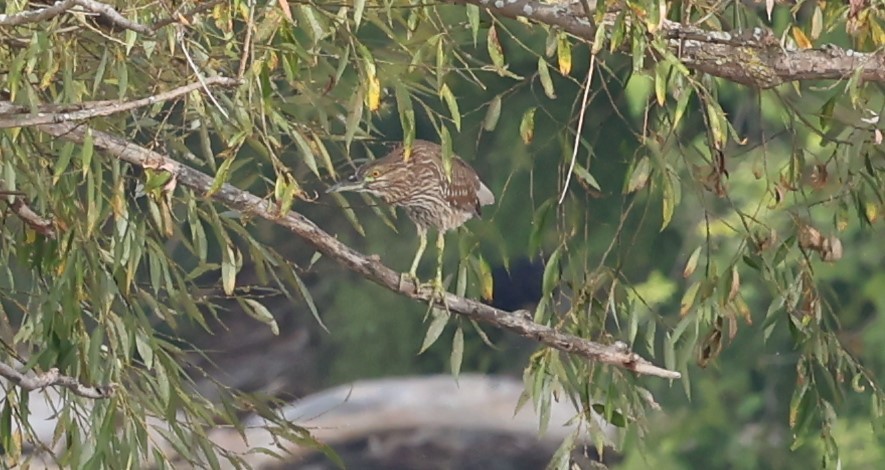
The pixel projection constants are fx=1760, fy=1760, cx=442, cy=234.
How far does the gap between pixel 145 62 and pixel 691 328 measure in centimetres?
105

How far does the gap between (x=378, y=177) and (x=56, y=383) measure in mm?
1367

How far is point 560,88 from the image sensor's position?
808cm

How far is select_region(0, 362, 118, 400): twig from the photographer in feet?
8.70

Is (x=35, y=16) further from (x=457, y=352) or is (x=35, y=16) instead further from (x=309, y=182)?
(x=457, y=352)

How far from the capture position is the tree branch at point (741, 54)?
265 centimetres

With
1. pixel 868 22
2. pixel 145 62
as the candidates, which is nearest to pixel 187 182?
pixel 145 62

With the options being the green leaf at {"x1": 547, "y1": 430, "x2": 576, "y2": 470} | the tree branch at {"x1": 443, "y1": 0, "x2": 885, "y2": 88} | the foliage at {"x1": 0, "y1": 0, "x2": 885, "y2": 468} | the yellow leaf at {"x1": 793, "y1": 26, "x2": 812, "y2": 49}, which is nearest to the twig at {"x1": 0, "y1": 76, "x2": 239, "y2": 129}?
the foliage at {"x1": 0, "y1": 0, "x2": 885, "y2": 468}

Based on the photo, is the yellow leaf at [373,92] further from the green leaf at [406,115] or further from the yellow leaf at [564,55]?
the yellow leaf at [564,55]

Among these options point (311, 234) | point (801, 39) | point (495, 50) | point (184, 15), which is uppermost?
point (184, 15)

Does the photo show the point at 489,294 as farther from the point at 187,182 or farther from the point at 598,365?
the point at 187,182

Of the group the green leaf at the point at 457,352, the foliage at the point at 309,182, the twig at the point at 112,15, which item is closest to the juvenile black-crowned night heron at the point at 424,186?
the foliage at the point at 309,182

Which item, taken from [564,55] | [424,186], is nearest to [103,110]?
[564,55]

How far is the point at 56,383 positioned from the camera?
2646mm

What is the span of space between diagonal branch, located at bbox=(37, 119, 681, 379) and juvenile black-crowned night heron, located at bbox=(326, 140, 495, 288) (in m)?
0.82
